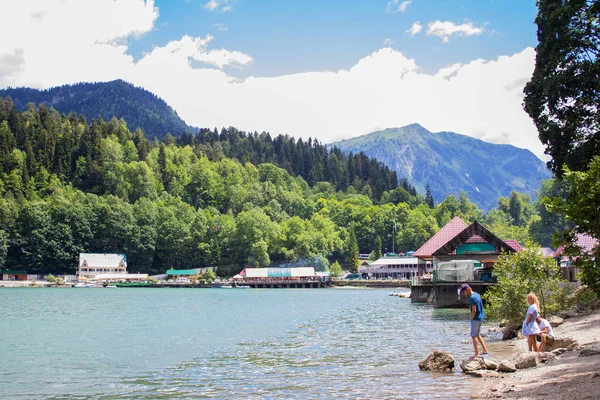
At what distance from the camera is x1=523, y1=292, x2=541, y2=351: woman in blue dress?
21.0 meters

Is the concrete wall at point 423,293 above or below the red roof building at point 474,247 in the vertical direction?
below

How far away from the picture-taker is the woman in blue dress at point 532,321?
828 inches

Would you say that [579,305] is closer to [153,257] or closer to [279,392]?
[279,392]

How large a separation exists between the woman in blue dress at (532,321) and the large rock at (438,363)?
2.87 meters

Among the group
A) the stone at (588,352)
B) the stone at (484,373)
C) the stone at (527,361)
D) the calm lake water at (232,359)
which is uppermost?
the stone at (588,352)

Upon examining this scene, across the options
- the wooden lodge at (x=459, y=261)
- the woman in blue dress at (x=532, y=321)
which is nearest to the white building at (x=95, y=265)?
the wooden lodge at (x=459, y=261)

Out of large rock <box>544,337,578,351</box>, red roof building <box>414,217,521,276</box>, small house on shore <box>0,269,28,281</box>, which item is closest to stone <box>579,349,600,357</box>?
large rock <box>544,337,578,351</box>

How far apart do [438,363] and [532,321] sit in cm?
349

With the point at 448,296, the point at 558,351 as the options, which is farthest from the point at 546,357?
the point at 448,296

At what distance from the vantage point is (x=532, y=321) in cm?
2130

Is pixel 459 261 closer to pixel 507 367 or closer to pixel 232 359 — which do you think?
pixel 232 359

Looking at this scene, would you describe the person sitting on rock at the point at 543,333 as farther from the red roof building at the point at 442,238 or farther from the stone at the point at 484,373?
the red roof building at the point at 442,238

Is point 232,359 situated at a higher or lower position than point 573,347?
lower

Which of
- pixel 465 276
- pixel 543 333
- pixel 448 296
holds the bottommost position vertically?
pixel 448 296
